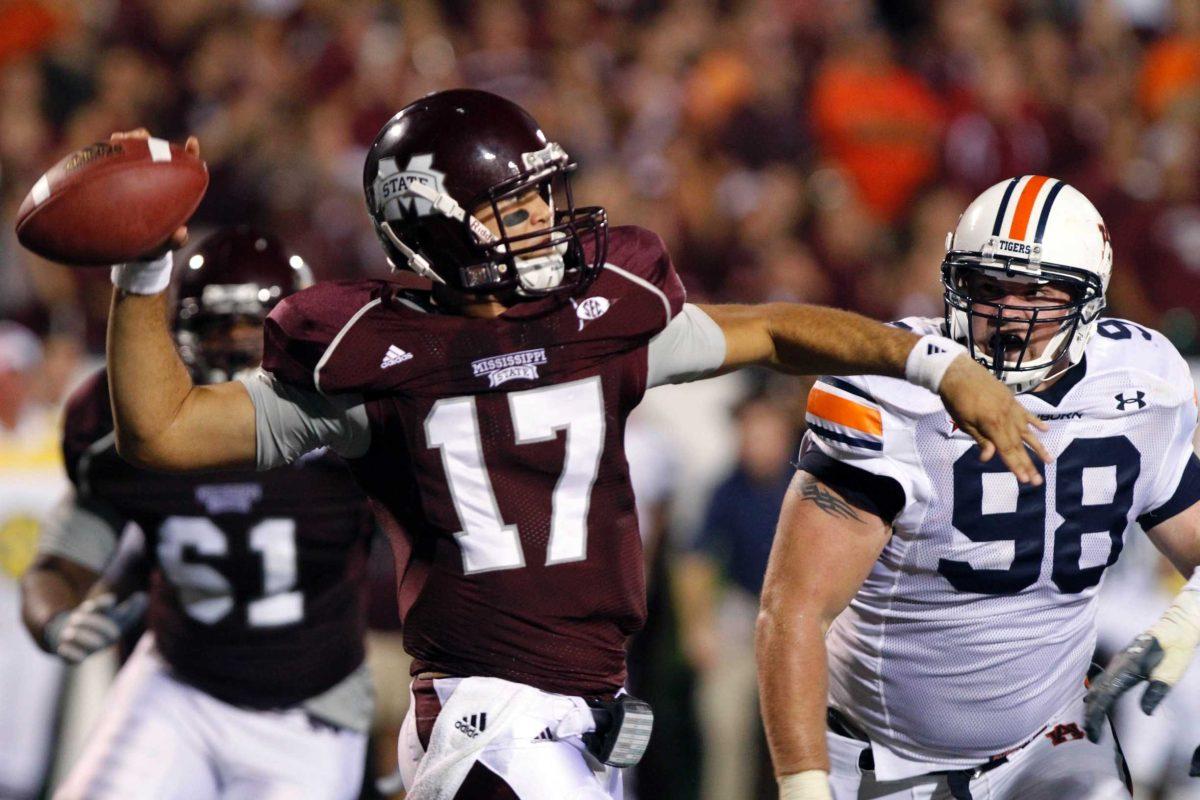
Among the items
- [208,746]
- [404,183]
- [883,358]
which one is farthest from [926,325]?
[208,746]

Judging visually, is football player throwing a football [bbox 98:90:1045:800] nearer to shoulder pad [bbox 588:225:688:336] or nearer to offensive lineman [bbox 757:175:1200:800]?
shoulder pad [bbox 588:225:688:336]

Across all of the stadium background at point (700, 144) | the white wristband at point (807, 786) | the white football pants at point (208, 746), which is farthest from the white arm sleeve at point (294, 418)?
the stadium background at point (700, 144)

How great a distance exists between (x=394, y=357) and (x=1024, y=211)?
1.27m

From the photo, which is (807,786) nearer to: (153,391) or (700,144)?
(153,391)

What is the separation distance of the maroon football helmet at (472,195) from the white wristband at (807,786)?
891 mm

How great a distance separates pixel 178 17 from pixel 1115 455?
5.76m

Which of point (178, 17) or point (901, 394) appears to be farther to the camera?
point (178, 17)

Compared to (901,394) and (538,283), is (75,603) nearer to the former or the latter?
(538,283)

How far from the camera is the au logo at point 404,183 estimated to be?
249 cm

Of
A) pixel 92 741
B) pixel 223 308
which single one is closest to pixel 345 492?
pixel 223 308

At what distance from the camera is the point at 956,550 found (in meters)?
2.86

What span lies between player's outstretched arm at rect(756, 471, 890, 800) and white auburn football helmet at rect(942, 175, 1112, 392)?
0.40 m

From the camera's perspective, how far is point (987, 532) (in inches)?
112

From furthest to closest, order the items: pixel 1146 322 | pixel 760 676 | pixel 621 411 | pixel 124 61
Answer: pixel 124 61 → pixel 1146 322 → pixel 760 676 → pixel 621 411
